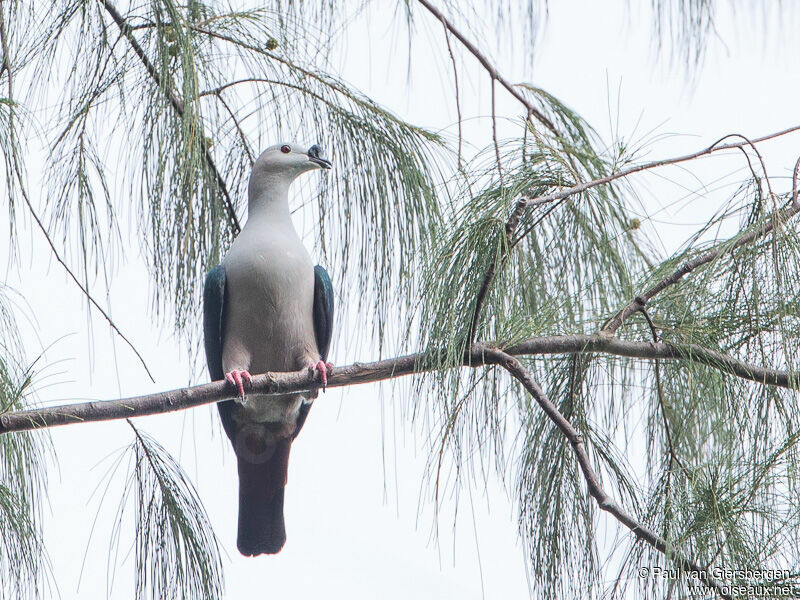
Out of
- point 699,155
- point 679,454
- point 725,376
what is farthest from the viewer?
point 679,454

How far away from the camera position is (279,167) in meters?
2.24

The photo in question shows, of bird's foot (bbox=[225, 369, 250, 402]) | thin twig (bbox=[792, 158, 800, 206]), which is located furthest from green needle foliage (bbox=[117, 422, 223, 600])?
thin twig (bbox=[792, 158, 800, 206])

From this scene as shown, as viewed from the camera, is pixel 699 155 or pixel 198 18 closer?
pixel 699 155

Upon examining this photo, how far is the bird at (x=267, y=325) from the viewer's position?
2.18m

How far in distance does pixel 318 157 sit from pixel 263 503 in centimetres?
93

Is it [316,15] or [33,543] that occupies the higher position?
[316,15]

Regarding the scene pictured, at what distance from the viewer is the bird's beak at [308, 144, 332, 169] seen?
207 cm

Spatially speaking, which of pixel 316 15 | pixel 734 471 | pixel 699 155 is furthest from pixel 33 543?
pixel 699 155

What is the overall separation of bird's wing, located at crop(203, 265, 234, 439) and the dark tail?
6.2 inches

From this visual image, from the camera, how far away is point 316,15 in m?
1.96

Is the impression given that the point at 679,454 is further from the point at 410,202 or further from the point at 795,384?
the point at 410,202

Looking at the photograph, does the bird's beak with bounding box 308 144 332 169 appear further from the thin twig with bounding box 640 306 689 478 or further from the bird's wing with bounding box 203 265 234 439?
the thin twig with bounding box 640 306 689 478

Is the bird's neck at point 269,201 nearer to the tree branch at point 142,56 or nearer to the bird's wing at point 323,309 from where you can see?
the bird's wing at point 323,309

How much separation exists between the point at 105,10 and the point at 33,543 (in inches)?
41.5
